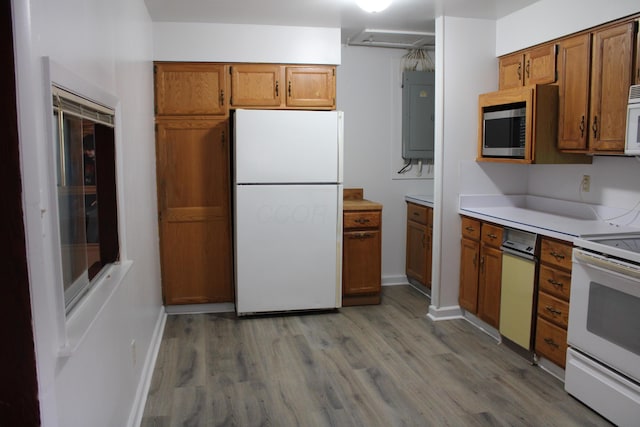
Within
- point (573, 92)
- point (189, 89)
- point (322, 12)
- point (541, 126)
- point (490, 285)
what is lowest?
point (490, 285)

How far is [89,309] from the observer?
5.59 ft

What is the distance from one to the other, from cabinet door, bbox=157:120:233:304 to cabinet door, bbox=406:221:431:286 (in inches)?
68.5

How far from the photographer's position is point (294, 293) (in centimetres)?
418

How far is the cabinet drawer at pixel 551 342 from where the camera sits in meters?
2.99

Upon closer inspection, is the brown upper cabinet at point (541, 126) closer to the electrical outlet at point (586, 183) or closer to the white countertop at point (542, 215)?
the electrical outlet at point (586, 183)

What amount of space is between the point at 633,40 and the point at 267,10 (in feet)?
7.61

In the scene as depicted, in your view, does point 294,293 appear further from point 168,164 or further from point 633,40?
point 633,40

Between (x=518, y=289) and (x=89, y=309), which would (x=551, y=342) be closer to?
(x=518, y=289)

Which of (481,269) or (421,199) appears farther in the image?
(421,199)

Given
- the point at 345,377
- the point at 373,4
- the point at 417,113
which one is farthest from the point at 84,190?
the point at 417,113

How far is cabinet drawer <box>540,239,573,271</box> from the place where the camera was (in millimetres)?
2936

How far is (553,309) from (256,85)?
273 centimetres

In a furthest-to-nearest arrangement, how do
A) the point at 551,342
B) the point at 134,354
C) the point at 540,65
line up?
the point at 540,65
the point at 551,342
the point at 134,354

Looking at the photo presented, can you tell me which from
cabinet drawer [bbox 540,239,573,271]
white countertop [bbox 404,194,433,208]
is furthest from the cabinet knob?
white countertop [bbox 404,194,433,208]
